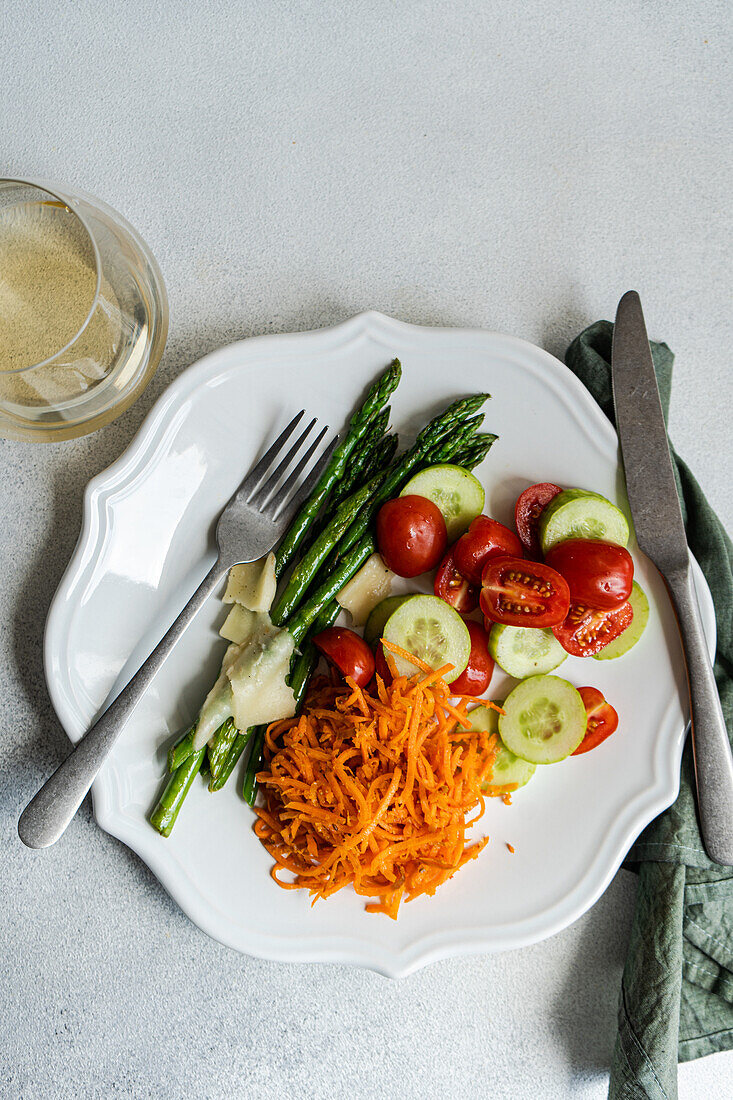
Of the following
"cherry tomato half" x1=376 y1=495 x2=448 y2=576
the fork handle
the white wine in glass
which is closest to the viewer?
the white wine in glass

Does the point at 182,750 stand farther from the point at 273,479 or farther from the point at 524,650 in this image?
the point at 524,650

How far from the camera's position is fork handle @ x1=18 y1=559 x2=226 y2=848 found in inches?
88.1

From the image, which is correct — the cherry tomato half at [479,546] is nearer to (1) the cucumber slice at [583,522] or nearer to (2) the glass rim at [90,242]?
(1) the cucumber slice at [583,522]

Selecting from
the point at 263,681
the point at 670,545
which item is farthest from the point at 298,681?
the point at 670,545

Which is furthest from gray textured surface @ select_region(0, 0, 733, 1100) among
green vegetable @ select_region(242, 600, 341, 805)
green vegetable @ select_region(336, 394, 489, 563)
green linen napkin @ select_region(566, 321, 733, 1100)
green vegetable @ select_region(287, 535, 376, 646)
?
green vegetable @ select_region(287, 535, 376, 646)

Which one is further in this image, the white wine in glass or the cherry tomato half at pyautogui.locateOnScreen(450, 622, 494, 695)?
the cherry tomato half at pyautogui.locateOnScreen(450, 622, 494, 695)

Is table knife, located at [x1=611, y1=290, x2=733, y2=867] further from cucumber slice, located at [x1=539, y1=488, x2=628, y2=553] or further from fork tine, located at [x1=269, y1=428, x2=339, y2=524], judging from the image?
fork tine, located at [x1=269, y1=428, x2=339, y2=524]

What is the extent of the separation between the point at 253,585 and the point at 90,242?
1.06m

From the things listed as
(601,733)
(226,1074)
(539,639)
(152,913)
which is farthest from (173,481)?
(226,1074)

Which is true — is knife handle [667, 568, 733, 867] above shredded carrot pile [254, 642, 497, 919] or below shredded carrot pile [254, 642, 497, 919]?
above

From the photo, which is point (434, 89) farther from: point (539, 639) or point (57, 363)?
point (539, 639)

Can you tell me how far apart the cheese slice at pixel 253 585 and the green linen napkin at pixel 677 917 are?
1218 millimetres

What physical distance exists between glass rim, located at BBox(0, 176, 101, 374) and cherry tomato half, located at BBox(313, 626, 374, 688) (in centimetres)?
109

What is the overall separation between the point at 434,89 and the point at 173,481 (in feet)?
5.40
